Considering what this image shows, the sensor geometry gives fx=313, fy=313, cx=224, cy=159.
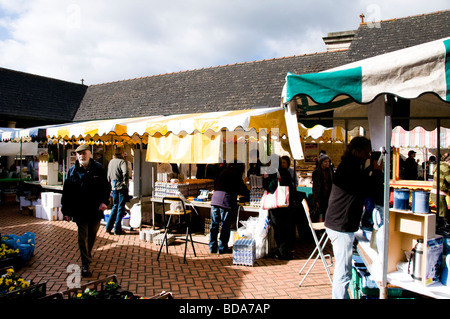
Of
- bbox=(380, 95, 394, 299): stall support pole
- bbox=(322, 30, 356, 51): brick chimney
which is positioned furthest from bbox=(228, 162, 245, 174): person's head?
bbox=(322, 30, 356, 51): brick chimney

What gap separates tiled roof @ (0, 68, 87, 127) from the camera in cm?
1777

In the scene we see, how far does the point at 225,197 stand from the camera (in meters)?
5.75

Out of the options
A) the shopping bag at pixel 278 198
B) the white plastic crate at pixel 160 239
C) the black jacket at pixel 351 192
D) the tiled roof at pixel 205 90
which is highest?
the tiled roof at pixel 205 90

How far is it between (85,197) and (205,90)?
12.7 meters

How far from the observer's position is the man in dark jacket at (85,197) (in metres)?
4.68

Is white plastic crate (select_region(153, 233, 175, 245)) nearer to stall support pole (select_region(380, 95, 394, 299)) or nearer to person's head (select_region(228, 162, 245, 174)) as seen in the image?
person's head (select_region(228, 162, 245, 174))

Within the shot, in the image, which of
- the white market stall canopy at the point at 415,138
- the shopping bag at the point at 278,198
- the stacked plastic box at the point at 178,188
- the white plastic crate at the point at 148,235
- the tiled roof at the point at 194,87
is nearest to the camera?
the shopping bag at the point at 278,198

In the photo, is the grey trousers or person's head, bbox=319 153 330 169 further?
person's head, bbox=319 153 330 169

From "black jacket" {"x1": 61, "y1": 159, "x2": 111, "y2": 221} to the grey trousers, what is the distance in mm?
123

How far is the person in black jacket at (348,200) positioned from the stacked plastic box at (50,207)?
8.32 meters

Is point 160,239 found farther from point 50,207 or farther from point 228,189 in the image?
point 50,207

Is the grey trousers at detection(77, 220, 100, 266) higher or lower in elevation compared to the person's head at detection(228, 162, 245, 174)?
lower

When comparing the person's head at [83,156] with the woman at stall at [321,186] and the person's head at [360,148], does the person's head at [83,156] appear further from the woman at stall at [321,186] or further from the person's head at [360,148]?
the woman at stall at [321,186]

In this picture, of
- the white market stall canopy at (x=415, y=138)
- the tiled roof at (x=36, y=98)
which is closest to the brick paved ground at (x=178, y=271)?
the white market stall canopy at (x=415, y=138)
